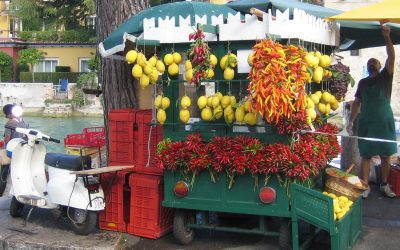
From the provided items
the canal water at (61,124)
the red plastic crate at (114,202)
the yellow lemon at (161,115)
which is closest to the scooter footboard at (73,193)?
the red plastic crate at (114,202)

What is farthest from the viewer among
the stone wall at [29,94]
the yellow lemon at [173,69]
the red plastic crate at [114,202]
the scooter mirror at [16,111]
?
the stone wall at [29,94]

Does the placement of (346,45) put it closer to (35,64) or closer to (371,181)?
(371,181)

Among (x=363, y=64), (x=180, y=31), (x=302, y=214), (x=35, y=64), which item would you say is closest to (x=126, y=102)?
(x=180, y=31)

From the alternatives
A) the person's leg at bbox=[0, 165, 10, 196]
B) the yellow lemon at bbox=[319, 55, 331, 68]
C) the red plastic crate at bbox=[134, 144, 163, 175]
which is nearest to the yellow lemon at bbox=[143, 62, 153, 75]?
the red plastic crate at bbox=[134, 144, 163, 175]

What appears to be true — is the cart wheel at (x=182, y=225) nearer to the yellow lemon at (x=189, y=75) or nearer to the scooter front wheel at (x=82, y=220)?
the scooter front wheel at (x=82, y=220)

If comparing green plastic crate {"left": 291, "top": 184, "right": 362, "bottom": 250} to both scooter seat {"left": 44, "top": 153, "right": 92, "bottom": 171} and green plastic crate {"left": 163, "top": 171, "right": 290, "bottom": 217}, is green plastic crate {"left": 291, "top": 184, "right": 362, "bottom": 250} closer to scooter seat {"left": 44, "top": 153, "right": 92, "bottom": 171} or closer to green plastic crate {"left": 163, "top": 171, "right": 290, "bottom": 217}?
green plastic crate {"left": 163, "top": 171, "right": 290, "bottom": 217}

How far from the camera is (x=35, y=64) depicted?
43938mm

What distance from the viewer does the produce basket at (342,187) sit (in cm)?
536

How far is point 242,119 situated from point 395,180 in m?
3.43

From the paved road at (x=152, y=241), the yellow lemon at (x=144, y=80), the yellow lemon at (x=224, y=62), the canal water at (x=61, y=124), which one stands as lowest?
the canal water at (x=61, y=124)

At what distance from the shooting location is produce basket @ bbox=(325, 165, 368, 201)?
5359 mm

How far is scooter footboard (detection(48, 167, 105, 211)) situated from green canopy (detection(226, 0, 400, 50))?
9.74ft

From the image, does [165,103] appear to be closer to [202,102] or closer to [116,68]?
[202,102]

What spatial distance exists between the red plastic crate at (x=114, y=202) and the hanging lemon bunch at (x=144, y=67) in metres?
1.22
